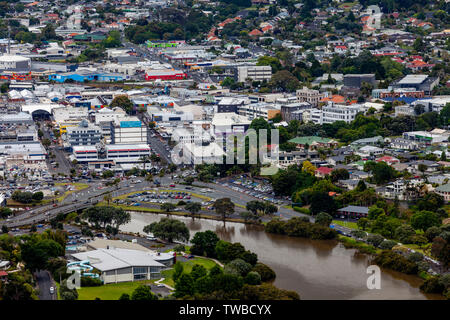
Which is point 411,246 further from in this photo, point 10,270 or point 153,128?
point 153,128

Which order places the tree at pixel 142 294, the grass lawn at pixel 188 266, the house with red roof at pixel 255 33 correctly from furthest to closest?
the house with red roof at pixel 255 33 < the grass lawn at pixel 188 266 < the tree at pixel 142 294

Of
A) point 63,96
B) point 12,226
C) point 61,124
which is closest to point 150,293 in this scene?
point 12,226

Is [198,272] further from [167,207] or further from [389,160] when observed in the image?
[389,160]

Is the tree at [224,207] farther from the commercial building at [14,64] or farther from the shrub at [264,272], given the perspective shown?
the commercial building at [14,64]

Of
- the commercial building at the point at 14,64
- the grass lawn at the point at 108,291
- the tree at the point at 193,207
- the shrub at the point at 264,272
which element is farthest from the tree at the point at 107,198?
the commercial building at the point at 14,64

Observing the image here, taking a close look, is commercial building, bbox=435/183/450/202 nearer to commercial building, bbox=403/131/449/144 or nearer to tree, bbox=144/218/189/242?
commercial building, bbox=403/131/449/144

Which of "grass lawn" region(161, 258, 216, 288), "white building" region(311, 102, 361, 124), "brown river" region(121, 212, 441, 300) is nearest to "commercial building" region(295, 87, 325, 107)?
"white building" region(311, 102, 361, 124)
